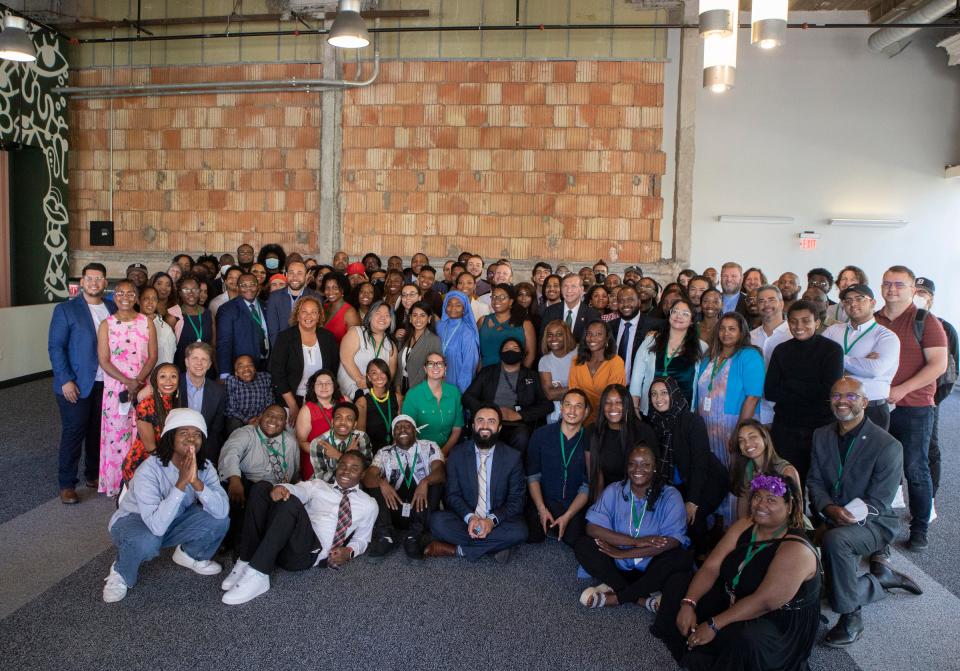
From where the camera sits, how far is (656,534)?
387 cm

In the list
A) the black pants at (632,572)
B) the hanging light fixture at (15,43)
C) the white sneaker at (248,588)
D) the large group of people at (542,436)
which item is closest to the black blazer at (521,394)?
the large group of people at (542,436)

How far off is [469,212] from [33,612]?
7.00 m

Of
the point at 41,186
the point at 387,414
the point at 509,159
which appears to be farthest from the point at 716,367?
the point at 41,186

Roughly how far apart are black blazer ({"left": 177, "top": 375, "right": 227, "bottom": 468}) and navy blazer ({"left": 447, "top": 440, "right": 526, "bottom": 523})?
1536 mm

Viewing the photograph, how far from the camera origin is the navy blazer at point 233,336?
5453mm

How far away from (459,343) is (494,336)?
279mm

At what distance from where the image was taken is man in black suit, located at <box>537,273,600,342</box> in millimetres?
5398

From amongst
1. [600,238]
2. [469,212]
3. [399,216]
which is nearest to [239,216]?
[399,216]

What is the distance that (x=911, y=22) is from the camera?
8.30 m

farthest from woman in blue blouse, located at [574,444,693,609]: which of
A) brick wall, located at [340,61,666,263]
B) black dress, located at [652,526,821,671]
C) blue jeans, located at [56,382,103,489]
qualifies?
brick wall, located at [340,61,666,263]

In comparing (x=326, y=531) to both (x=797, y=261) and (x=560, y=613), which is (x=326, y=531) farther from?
(x=797, y=261)

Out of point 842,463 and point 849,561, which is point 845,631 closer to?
point 849,561

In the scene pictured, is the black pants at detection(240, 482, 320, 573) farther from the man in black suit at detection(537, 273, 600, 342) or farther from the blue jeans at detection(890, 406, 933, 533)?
the blue jeans at detection(890, 406, 933, 533)

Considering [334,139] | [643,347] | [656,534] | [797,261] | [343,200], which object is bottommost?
[656,534]
